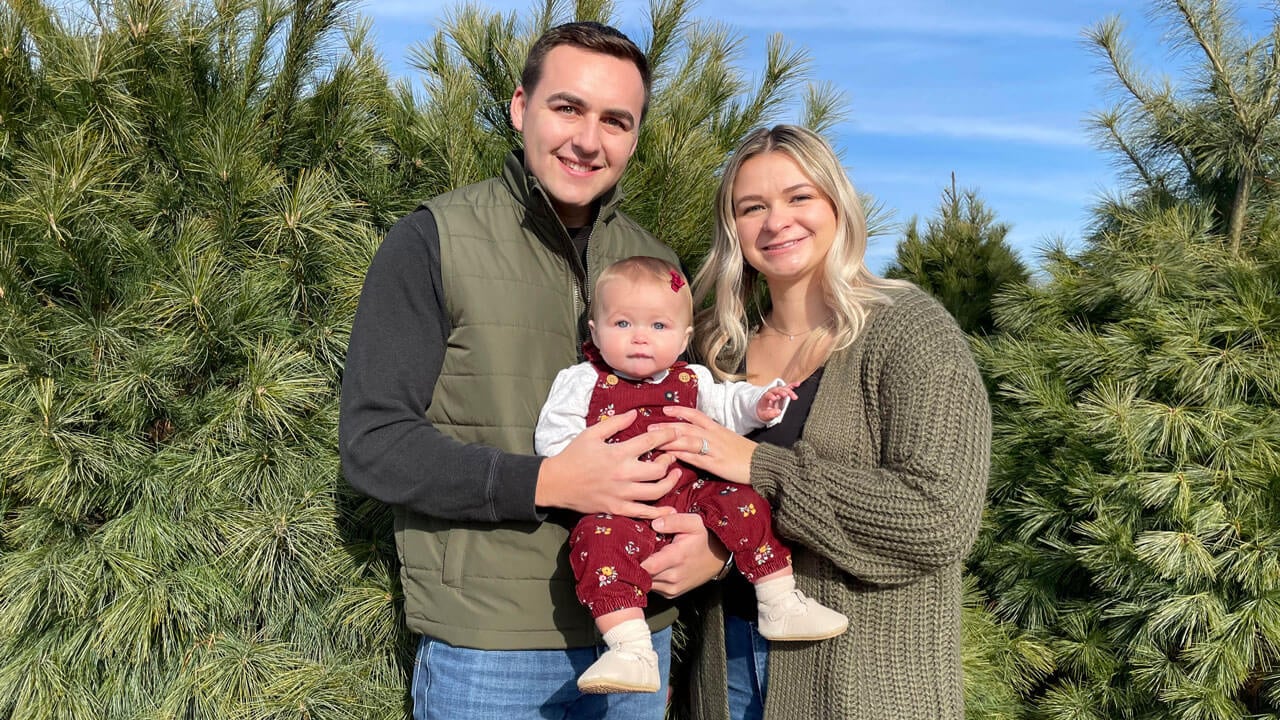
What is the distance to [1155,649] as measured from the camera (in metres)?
2.60

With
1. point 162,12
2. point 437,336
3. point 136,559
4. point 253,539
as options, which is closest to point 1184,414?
point 437,336

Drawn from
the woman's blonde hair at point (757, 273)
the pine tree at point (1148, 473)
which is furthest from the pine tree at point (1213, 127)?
the woman's blonde hair at point (757, 273)

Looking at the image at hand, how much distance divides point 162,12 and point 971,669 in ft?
9.75

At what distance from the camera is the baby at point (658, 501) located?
1629 millimetres

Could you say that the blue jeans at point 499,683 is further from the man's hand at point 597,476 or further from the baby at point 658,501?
the man's hand at point 597,476

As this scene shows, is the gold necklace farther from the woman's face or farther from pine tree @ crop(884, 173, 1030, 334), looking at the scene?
pine tree @ crop(884, 173, 1030, 334)

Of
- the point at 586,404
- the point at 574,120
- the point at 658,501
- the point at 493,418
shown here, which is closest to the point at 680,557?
the point at 658,501

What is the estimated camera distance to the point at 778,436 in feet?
6.22

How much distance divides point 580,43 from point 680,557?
1072 mm

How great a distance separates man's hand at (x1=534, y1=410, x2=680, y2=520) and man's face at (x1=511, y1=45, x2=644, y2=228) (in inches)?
21.4

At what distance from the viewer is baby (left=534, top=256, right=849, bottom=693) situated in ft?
5.34

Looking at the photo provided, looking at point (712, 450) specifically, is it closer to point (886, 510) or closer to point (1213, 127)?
point (886, 510)

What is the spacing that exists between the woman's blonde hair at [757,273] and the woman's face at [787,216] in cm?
2

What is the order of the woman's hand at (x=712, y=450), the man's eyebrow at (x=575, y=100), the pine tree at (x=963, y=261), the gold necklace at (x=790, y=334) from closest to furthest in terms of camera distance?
the woman's hand at (x=712, y=450), the man's eyebrow at (x=575, y=100), the gold necklace at (x=790, y=334), the pine tree at (x=963, y=261)
